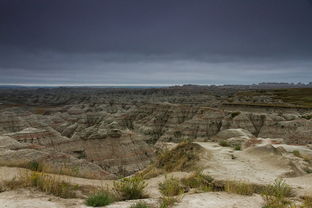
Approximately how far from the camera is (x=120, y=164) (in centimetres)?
3541

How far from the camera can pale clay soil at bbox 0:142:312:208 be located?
20.6 ft

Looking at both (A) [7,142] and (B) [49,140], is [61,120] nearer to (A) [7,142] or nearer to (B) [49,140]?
(B) [49,140]

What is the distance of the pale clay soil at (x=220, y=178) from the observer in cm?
627

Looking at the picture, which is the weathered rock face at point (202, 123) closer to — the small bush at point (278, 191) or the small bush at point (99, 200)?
the small bush at point (278, 191)

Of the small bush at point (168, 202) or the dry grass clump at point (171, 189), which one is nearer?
the small bush at point (168, 202)

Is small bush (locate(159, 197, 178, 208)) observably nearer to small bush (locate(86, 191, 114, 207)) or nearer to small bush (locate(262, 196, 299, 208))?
small bush (locate(86, 191, 114, 207))

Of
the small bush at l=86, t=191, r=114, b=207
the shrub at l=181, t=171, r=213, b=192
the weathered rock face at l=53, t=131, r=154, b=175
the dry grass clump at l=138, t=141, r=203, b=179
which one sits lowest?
the weathered rock face at l=53, t=131, r=154, b=175

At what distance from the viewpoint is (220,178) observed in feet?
31.1

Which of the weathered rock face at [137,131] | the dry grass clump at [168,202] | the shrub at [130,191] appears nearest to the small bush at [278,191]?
the dry grass clump at [168,202]

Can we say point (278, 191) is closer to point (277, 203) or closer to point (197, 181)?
point (277, 203)

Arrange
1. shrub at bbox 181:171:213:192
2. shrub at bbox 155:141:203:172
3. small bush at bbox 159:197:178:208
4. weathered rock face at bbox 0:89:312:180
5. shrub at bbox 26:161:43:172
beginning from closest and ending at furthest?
small bush at bbox 159:197:178:208, shrub at bbox 181:171:213:192, shrub at bbox 26:161:43:172, shrub at bbox 155:141:203:172, weathered rock face at bbox 0:89:312:180

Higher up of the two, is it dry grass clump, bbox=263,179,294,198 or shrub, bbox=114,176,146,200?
shrub, bbox=114,176,146,200

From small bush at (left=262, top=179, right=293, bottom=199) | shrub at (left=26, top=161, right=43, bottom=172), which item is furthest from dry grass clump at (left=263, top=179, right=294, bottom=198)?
shrub at (left=26, top=161, right=43, bottom=172)

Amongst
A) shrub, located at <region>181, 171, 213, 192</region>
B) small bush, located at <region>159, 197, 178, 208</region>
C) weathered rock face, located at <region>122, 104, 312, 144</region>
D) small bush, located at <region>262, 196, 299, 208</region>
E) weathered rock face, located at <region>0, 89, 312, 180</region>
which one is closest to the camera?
small bush, located at <region>159, 197, 178, 208</region>
